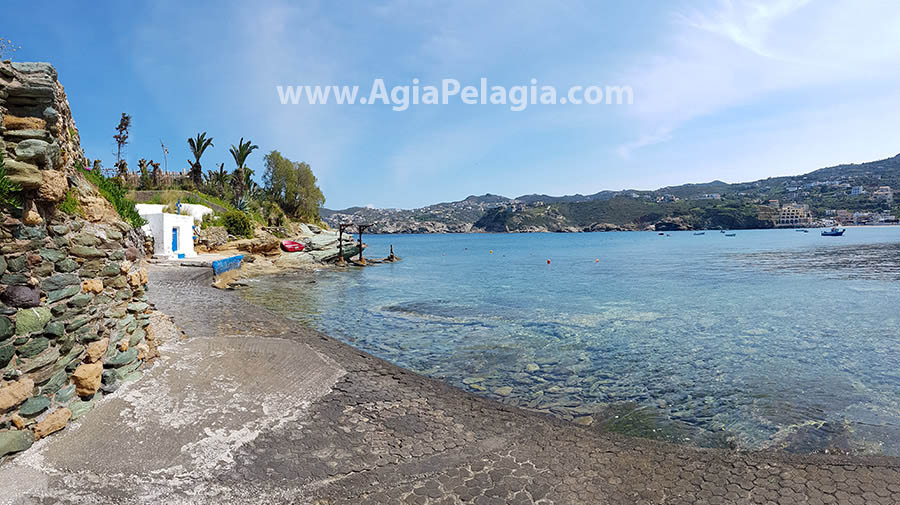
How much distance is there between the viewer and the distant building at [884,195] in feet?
541

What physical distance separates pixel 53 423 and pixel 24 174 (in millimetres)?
2993

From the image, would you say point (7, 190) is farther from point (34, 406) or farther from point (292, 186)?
point (292, 186)

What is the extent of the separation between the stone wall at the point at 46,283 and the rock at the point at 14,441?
1 centimetres

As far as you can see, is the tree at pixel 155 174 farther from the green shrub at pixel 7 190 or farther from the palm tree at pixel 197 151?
the green shrub at pixel 7 190

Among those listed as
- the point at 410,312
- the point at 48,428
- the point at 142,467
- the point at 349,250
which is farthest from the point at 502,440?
the point at 349,250

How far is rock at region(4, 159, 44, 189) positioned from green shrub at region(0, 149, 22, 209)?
5 centimetres

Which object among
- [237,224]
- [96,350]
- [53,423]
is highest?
[237,224]

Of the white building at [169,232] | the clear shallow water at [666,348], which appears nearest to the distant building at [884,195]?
the clear shallow water at [666,348]

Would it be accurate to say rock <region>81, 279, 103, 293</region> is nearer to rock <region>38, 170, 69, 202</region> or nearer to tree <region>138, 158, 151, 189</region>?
rock <region>38, 170, 69, 202</region>

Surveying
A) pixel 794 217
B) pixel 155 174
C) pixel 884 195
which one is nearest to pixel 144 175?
pixel 155 174

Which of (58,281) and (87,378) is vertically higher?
(58,281)

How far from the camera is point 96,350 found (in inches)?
253

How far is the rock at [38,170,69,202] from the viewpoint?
5.47 m

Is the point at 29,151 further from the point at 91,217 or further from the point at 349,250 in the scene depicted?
the point at 349,250
